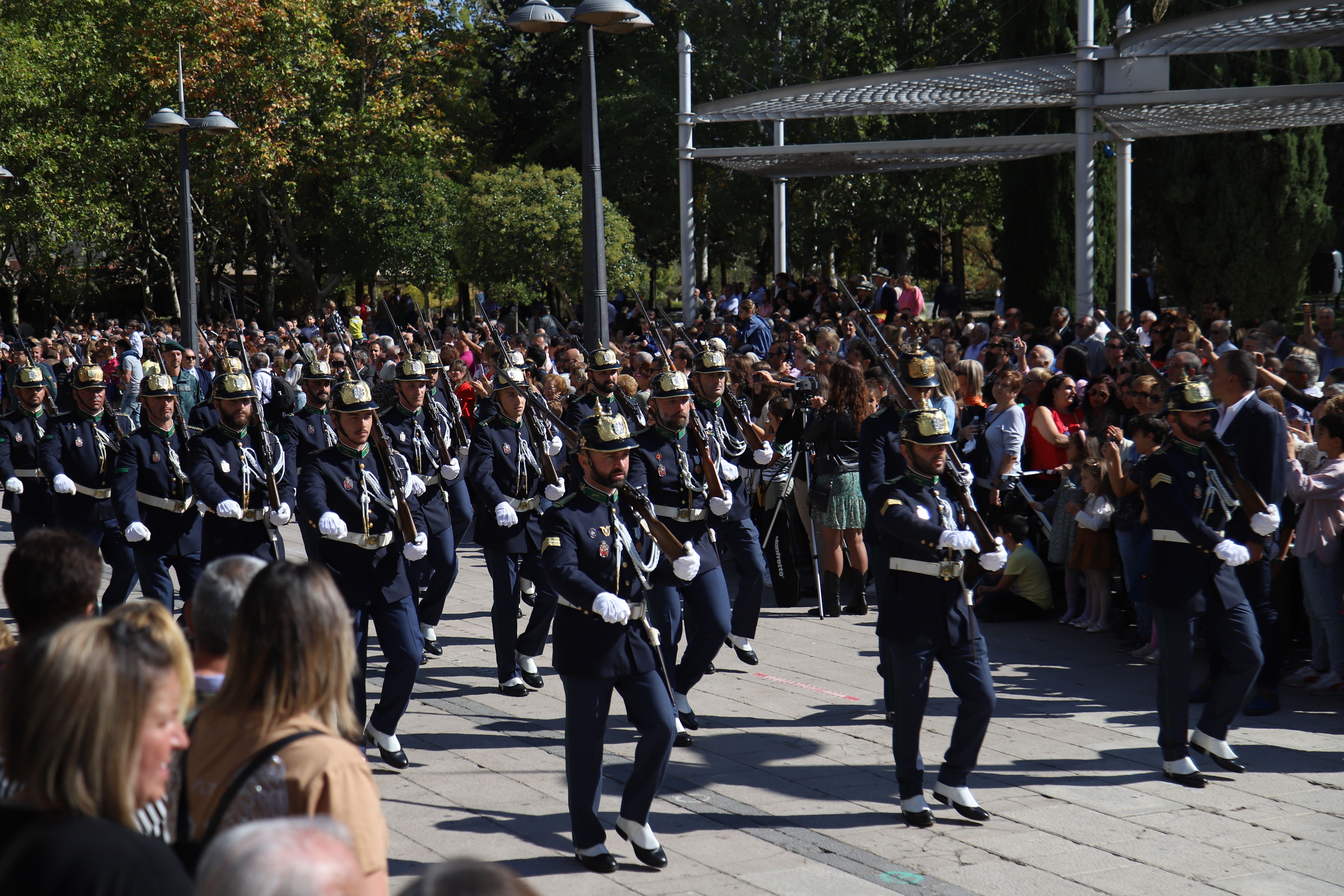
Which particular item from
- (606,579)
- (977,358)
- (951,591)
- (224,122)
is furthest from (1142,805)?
A: (224,122)

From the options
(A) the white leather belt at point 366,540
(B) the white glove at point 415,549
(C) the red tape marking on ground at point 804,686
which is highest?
(A) the white leather belt at point 366,540

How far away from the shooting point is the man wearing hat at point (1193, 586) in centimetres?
644

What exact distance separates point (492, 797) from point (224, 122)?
47.2ft

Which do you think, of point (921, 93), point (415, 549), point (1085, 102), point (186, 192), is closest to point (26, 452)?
point (415, 549)

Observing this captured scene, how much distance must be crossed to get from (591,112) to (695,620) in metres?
5.65

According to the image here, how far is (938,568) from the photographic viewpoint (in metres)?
6.03

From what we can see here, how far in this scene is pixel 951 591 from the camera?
6020 millimetres

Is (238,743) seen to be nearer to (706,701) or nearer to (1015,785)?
(1015,785)

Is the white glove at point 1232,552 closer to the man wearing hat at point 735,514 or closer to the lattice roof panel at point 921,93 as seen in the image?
the man wearing hat at point 735,514

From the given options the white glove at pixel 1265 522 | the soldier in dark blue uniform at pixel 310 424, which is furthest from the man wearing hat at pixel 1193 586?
the soldier in dark blue uniform at pixel 310 424

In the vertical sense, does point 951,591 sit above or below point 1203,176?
below

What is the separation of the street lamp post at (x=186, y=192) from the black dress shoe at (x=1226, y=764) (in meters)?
15.2

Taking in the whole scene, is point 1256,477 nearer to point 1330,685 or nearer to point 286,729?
point 1330,685

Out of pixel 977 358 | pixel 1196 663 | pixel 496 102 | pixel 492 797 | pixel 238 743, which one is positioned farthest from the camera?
pixel 496 102
